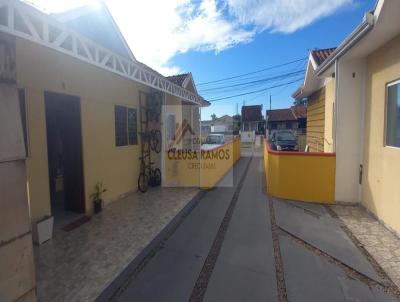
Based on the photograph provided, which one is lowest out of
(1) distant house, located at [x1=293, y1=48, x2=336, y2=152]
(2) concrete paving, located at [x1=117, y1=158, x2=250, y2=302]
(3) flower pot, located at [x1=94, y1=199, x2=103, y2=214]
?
(2) concrete paving, located at [x1=117, y1=158, x2=250, y2=302]

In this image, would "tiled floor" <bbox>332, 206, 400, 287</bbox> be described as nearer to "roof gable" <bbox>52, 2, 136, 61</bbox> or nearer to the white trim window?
the white trim window

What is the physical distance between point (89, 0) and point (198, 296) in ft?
19.6

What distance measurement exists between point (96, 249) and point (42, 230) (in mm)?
996

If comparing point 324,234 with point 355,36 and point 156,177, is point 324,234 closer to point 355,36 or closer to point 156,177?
point 355,36

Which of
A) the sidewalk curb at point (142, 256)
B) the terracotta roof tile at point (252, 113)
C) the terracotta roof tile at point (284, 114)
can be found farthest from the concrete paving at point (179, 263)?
the terracotta roof tile at point (252, 113)

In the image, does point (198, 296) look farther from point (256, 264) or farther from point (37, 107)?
point (37, 107)

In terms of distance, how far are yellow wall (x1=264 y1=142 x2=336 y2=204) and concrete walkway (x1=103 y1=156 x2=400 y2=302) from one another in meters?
0.70

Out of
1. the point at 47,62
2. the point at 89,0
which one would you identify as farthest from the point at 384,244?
the point at 89,0

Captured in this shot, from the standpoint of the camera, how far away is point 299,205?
5613mm

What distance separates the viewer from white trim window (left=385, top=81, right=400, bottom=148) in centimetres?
397

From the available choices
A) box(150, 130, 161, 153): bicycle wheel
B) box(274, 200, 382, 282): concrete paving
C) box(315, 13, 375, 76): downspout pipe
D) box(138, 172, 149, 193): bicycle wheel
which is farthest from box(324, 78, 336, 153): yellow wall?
box(138, 172, 149, 193): bicycle wheel

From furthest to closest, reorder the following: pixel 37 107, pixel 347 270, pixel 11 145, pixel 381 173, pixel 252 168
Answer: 1. pixel 252 168
2. pixel 381 173
3. pixel 37 107
4. pixel 347 270
5. pixel 11 145

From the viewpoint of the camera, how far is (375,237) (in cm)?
388

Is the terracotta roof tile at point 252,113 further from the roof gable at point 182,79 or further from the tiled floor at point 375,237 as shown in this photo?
the tiled floor at point 375,237
